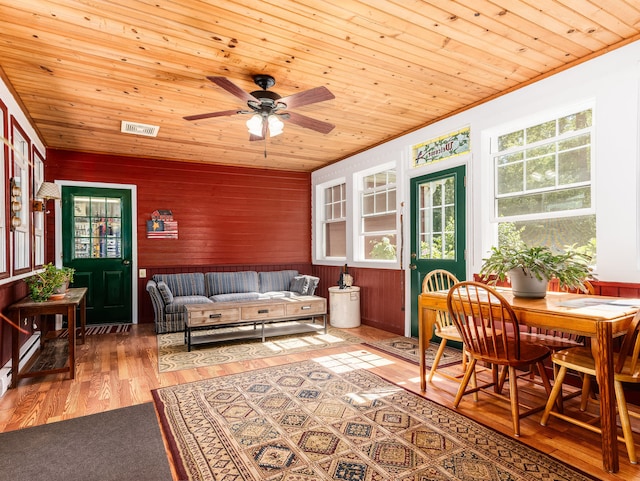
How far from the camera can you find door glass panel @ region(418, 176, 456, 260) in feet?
14.2

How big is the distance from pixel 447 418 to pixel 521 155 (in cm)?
256

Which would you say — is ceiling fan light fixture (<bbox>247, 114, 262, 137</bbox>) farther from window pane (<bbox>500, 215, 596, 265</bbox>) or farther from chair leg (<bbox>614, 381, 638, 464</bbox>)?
chair leg (<bbox>614, 381, 638, 464</bbox>)

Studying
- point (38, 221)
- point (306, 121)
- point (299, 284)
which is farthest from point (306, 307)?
point (38, 221)

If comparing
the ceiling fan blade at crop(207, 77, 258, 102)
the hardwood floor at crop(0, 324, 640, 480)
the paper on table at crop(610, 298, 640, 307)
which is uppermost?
the ceiling fan blade at crop(207, 77, 258, 102)

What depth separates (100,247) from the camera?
580 cm

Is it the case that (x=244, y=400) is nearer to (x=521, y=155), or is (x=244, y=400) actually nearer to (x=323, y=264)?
(x=521, y=155)

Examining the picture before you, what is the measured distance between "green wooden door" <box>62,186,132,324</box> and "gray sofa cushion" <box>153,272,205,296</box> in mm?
667

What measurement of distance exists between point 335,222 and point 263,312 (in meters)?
2.76

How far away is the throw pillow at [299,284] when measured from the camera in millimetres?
6198

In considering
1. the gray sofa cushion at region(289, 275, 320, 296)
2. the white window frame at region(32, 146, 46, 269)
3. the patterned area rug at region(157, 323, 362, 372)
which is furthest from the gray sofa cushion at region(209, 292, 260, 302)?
the white window frame at region(32, 146, 46, 269)

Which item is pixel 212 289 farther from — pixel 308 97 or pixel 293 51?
pixel 293 51

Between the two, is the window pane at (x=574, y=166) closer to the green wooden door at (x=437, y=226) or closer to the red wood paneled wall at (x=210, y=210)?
the green wooden door at (x=437, y=226)

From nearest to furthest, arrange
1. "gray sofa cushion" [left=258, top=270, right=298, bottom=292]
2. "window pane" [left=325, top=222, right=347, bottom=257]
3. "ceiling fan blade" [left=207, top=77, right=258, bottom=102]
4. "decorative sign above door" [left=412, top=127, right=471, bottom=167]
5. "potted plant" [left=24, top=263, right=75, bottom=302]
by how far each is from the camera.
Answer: "ceiling fan blade" [left=207, top=77, right=258, bottom=102] < "potted plant" [left=24, top=263, right=75, bottom=302] < "decorative sign above door" [left=412, top=127, right=471, bottom=167] < "gray sofa cushion" [left=258, top=270, right=298, bottom=292] < "window pane" [left=325, top=222, right=347, bottom=257]

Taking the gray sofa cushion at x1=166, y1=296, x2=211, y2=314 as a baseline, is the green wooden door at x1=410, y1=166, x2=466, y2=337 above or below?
above
